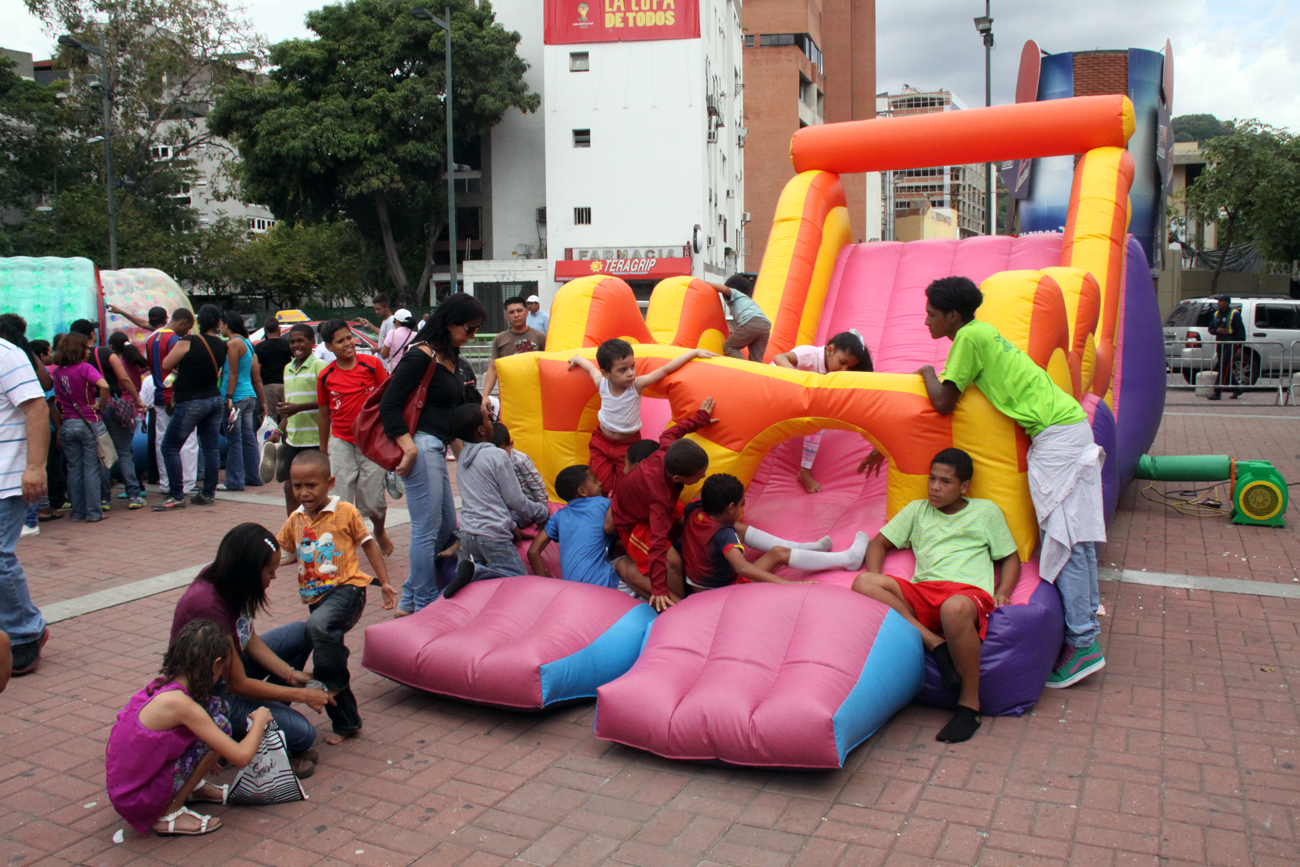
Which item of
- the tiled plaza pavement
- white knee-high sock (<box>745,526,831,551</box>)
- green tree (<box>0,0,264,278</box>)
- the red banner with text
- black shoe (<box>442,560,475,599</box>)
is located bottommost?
the tiled plaza pavement

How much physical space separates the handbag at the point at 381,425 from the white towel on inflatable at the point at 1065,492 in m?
3.15

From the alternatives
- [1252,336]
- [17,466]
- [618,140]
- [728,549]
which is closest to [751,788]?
[728,549]

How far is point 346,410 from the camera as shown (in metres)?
6.48

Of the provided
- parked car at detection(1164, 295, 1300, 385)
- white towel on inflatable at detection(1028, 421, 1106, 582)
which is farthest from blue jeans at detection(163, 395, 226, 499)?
parked car at detection(1164, 295, 1300, 385)

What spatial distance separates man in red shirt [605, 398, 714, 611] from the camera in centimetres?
482

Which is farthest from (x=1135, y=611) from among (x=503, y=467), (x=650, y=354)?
(x=503, y=467)

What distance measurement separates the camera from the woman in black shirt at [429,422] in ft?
17.2

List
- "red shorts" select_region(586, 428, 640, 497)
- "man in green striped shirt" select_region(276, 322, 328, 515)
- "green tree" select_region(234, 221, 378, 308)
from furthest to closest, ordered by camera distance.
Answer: "green tree" select_region(234, 221, 378, 308) < "man in green striped shirt" select_region(276, 322, 328, 515) < "red shorts" select_region(586, 428, 640, 497)

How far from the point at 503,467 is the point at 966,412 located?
7.74 feet

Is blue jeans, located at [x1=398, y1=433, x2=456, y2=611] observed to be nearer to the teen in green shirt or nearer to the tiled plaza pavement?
the tiled plaza pavement

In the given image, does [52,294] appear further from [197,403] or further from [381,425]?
[381,425]

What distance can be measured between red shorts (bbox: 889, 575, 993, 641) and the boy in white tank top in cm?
173

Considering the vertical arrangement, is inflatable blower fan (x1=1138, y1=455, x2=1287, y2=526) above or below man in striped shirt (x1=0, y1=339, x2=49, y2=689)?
below

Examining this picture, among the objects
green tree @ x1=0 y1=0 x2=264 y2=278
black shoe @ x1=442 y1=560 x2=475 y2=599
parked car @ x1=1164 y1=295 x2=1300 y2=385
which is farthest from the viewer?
green tree @ x1=0 y1=0 x2=264 y2=278
